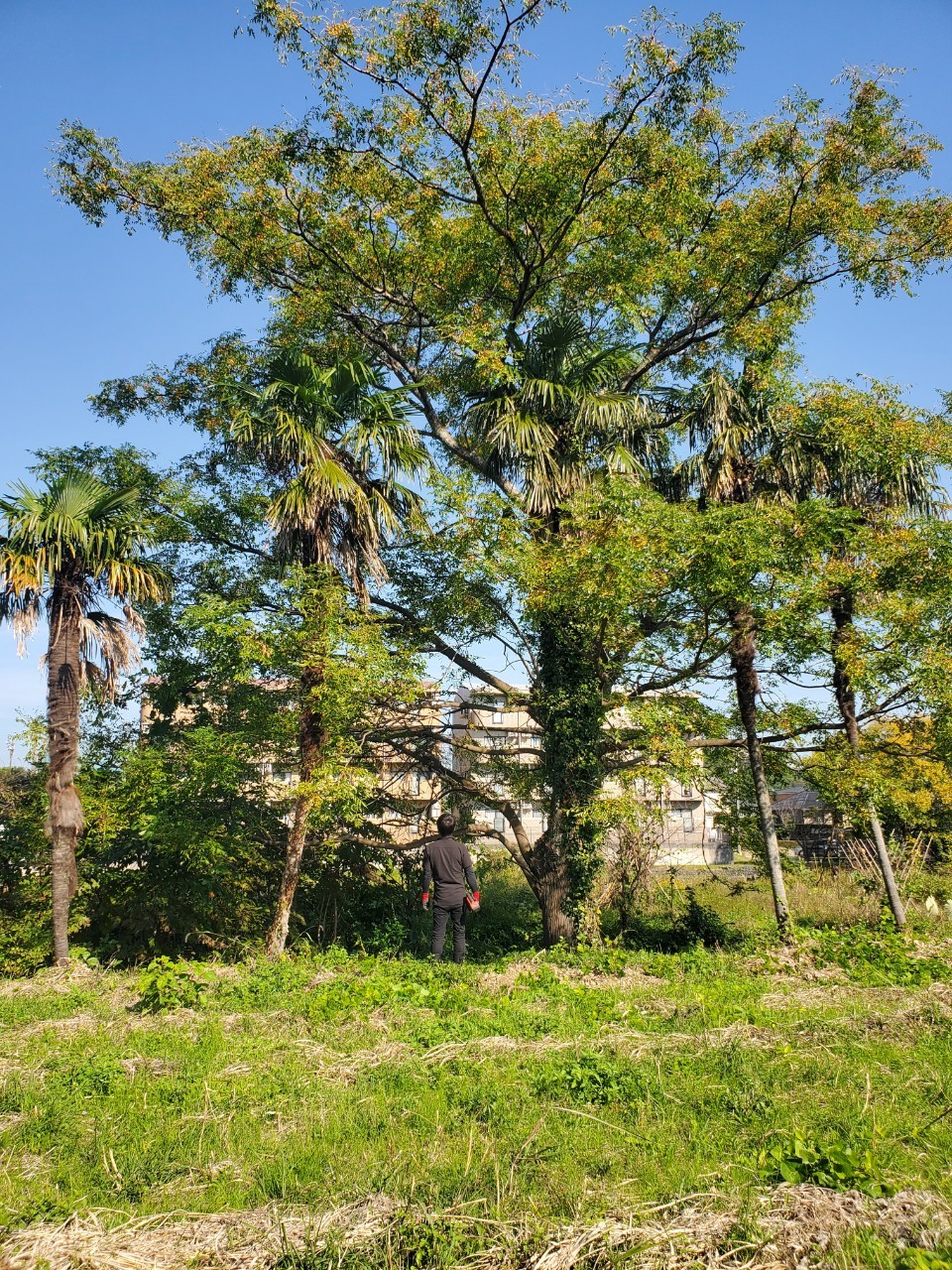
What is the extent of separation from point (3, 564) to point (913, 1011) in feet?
41.5

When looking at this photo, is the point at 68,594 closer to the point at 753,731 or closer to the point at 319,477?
the point at 319,477

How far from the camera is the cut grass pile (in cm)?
360

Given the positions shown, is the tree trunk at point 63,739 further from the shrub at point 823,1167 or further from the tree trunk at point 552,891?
the shrub at point 823,1167

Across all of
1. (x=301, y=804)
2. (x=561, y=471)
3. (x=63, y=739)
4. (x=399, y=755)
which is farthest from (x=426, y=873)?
(x=561, y=471)

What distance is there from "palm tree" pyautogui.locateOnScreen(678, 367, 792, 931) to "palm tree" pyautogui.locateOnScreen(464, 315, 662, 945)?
129 centimetres

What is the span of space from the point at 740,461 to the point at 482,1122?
11.1 m

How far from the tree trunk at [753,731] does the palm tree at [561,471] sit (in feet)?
6.70

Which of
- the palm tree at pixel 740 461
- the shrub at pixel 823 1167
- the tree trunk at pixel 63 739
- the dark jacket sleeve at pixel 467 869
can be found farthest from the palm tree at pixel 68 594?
the shrub at pixel 823 1167

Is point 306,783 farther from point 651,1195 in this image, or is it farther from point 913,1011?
point 651,1195

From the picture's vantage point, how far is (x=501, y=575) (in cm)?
1276

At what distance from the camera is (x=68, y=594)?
13391 mm

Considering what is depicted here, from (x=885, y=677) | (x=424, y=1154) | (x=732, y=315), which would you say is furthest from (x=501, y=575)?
(x=424, y=1154)

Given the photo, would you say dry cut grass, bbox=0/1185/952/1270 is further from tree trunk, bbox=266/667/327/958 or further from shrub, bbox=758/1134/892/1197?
tree trunk, bbox=266/667/327/958

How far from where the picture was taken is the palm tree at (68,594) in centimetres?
1295
